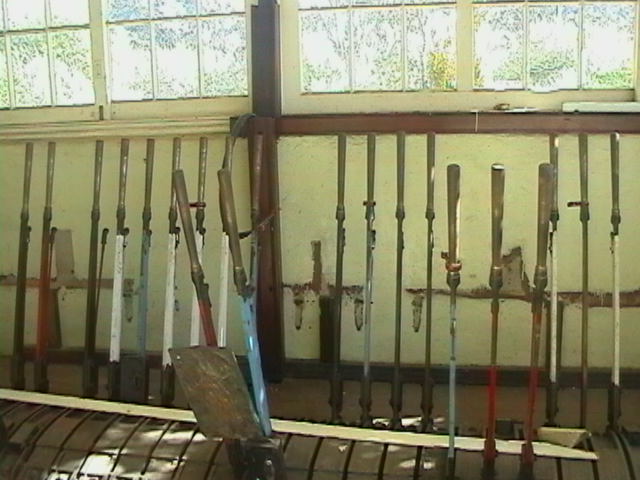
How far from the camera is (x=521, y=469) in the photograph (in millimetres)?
1960

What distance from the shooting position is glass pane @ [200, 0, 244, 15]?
110 inches

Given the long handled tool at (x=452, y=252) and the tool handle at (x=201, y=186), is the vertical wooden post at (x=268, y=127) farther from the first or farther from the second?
the long handled tool at (x=452, y=252)

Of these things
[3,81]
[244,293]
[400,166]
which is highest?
[3,81]

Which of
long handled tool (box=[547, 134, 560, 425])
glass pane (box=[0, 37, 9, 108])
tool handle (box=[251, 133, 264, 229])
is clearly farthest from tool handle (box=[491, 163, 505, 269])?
glass pane (box=[0, 37, 9, 108])

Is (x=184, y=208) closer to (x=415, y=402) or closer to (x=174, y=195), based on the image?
(x=174, y=195)

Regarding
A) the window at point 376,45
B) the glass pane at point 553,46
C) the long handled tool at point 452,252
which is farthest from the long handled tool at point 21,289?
the glass pane at point 553,46

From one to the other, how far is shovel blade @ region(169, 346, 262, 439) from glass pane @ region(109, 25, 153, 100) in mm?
1504

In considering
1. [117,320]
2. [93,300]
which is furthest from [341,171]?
[93,300]

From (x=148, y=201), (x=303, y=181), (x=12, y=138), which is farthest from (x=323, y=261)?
(x=12, y=138)

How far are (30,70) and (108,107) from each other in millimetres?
398

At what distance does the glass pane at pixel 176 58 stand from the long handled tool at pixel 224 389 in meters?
1.17

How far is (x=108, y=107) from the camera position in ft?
9.73

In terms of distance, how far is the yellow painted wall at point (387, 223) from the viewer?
2.69 m

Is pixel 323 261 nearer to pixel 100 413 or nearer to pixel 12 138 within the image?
pixel 100 413
